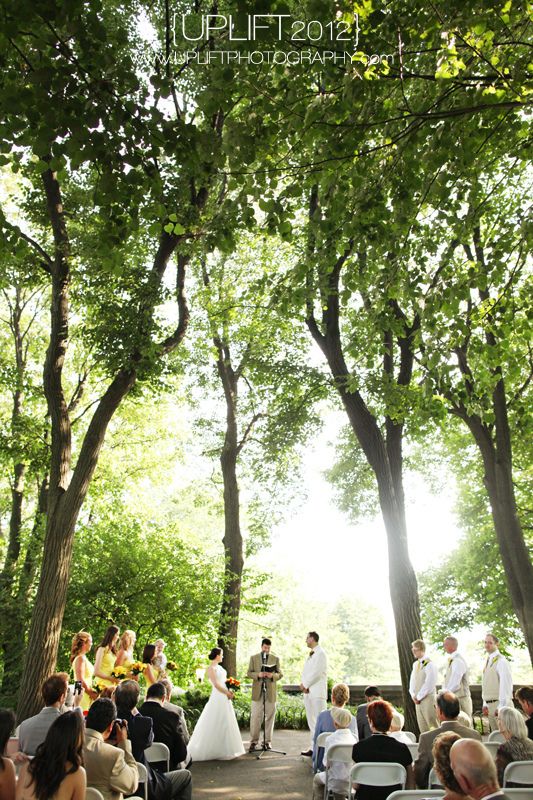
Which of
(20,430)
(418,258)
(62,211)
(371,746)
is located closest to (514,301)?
(418,258)

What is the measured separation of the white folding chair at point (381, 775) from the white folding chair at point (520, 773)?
0.79 metres

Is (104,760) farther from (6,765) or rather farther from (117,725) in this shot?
(6,765)

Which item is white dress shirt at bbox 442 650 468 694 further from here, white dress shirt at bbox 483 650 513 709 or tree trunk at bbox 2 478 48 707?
tree trunk at bbox 2 478 48 707

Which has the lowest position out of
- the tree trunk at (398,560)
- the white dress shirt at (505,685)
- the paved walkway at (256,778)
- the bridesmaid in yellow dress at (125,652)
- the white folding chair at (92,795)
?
the paved walkway at (256,778)

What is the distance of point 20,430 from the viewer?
14.4m

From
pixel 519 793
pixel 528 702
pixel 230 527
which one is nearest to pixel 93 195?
pixel 519 793

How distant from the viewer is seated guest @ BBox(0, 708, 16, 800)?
13.4 ft

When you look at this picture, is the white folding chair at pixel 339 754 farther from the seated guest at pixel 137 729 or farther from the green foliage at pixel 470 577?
the green foliage at pixel 470 577

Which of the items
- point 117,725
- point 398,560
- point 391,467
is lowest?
point 117,725

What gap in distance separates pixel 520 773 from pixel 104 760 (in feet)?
10.3

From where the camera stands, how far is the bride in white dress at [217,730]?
997 centimetres

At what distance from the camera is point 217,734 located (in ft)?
33.0

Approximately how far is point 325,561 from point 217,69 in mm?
60304

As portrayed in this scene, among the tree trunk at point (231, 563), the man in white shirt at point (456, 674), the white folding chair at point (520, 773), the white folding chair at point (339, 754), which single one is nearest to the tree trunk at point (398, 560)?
the man in white shirt at point (456, 674)
